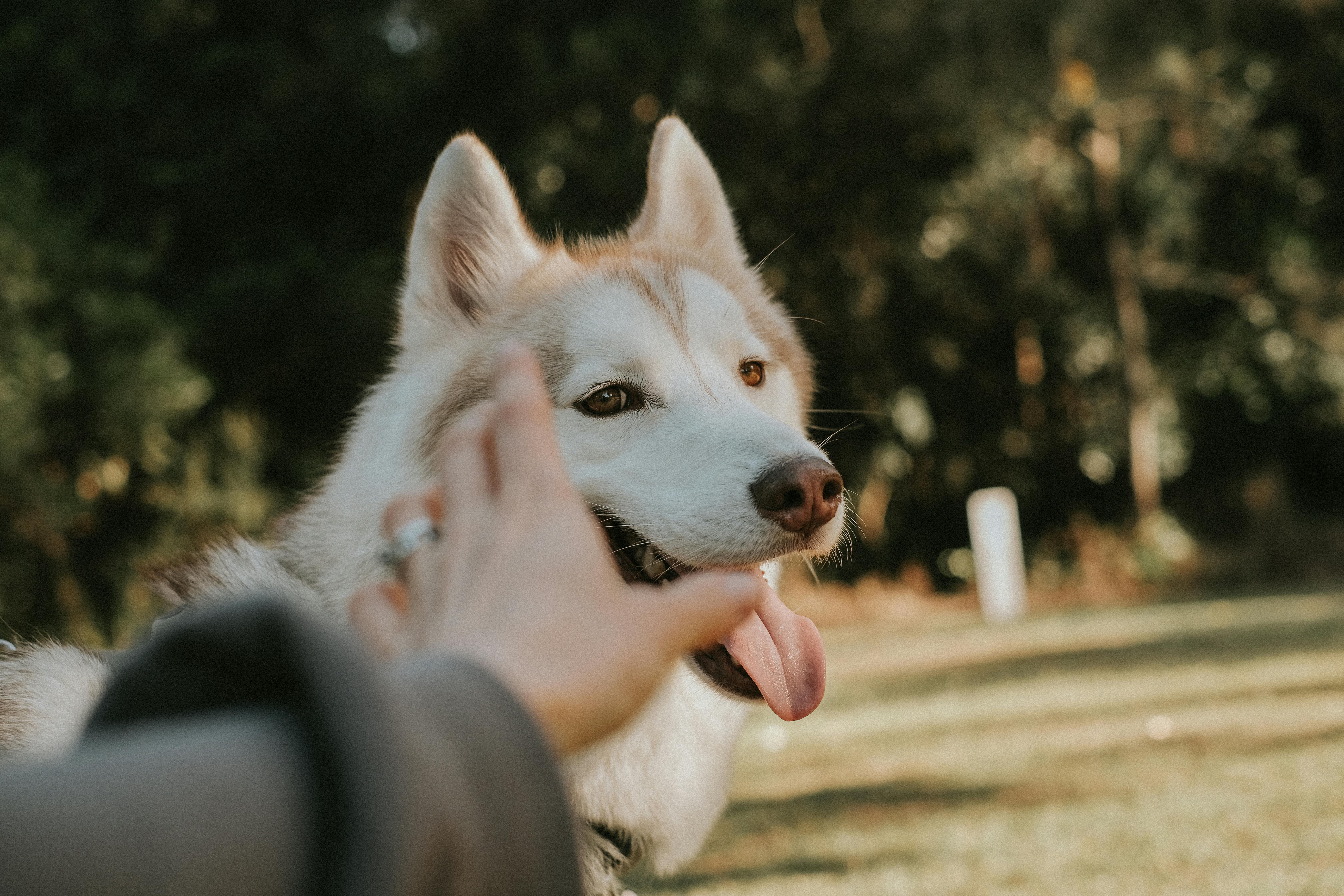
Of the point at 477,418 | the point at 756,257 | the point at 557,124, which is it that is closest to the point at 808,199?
the point at 756,257

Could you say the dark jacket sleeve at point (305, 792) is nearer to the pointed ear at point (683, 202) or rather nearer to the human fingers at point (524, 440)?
the human fingers at point (524, 440)

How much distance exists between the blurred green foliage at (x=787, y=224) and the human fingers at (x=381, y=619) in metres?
9.71

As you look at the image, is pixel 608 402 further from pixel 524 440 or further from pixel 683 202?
pixel 524 440

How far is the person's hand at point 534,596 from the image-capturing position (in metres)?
0.77

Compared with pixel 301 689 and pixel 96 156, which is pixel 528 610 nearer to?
pixel 301 689

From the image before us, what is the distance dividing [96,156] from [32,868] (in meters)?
15.7

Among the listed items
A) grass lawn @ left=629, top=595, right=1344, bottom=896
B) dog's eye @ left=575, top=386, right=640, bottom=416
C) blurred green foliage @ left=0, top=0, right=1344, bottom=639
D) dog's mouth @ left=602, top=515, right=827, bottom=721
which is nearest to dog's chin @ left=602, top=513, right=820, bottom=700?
dog's mouth @ left=602, top=515, right=827, bottom=721

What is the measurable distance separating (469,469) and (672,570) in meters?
1.32

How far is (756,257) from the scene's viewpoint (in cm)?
1349

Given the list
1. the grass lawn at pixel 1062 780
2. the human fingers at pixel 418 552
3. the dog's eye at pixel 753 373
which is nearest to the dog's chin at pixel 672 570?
the dog's eye at pixel 753 373

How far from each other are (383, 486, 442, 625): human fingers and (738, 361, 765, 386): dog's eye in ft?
5.42

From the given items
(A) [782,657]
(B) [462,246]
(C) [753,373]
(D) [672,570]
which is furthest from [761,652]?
(B) [462,246]

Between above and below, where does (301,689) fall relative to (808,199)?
above

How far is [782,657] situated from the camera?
2.19 m
